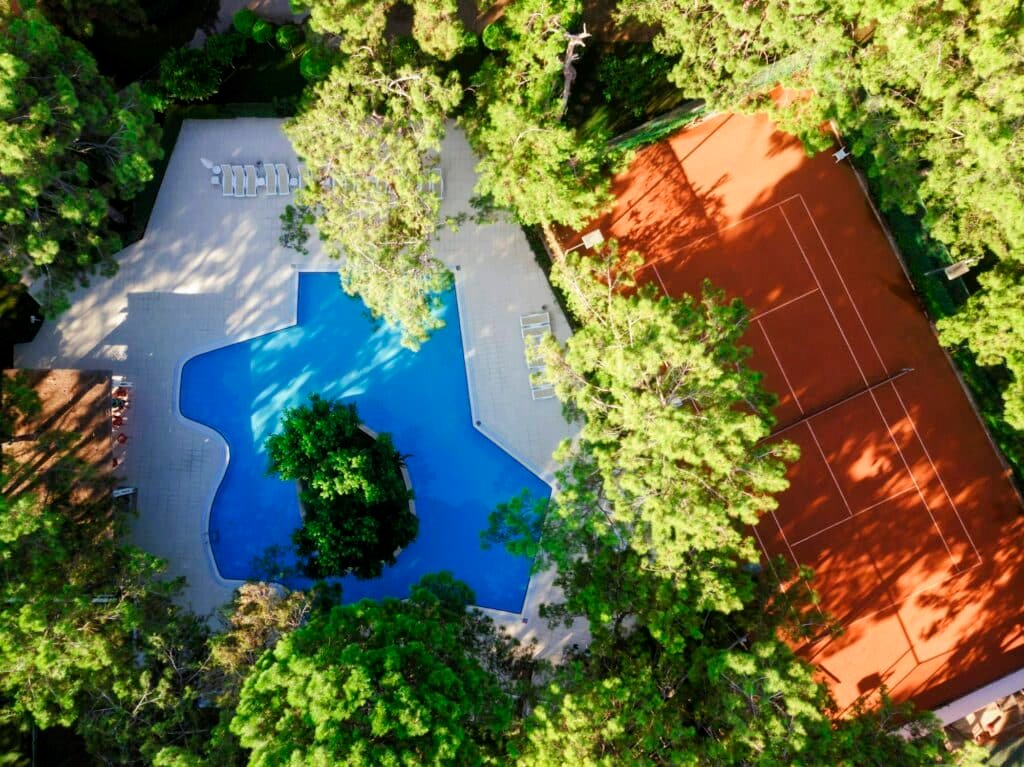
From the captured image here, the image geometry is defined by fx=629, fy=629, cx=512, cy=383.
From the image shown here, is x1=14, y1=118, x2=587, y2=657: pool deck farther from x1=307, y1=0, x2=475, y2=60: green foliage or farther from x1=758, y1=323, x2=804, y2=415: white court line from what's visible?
x1=758, y1=323, x2=804, y2=415: white court line

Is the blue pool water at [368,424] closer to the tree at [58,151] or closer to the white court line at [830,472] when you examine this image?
the tree at [58,151]

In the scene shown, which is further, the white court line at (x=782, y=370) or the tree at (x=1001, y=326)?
the white court line at (x=782, y=370)

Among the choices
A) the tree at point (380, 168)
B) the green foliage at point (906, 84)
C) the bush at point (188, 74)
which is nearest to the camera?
the green foliage at point (906, 84)

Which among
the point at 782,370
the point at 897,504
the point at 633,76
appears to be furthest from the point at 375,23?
the point at 897,504

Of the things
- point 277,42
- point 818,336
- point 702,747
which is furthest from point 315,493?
point 818,336

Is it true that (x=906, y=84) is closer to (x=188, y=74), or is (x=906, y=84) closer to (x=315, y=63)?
(x=315, y=63)

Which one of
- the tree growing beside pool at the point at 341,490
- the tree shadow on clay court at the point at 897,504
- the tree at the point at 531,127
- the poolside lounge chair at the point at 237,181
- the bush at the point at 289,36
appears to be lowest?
the tree shadow on clay court at the point at 897,504

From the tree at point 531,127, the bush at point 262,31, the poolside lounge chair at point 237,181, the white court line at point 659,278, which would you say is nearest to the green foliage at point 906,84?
the tree at point 531,127

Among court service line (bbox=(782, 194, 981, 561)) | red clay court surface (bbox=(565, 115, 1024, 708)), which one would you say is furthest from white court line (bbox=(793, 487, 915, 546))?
court service line (bbox=(782, 194, 981, 561))
